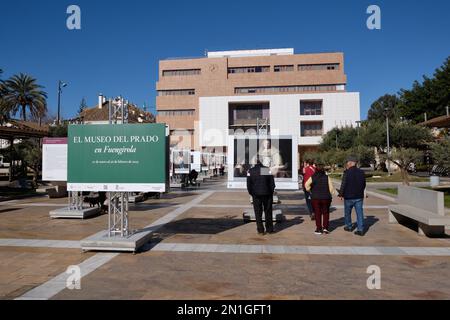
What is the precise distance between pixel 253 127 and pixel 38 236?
62244mm

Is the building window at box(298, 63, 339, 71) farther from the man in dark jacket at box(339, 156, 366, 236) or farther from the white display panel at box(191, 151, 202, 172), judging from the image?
the man in dark jacket at box(339, 156, 366, 236)

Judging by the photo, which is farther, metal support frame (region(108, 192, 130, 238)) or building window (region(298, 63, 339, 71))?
building window (region(298, 63, 339, 71))

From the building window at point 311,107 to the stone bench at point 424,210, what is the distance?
57837 millimetres

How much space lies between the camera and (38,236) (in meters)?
8.36

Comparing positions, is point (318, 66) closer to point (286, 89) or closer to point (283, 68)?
point (283, 68)

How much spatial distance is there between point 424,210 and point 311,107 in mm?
60198

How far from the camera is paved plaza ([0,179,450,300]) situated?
15.5ft

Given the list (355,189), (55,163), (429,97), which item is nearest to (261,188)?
(355,189)

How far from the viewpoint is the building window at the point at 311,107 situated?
66.5 m

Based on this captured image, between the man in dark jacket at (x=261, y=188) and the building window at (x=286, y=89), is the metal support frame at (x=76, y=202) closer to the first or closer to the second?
the man in dark jacket at (x=261, y=188)

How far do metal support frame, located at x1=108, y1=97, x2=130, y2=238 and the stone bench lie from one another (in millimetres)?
6148

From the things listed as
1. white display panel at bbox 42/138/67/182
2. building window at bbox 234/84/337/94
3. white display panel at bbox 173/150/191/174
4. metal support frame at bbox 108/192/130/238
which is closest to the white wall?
building window at bbox 234/84/337/94

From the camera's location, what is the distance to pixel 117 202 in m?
7.73

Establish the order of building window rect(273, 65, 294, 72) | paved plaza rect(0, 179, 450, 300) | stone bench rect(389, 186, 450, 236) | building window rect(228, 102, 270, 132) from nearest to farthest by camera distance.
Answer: paved plaza rect(0, 179, 450, 300) → stone bench rect(389, 186, 450, 236) → building window rect(228, 102, 270, 132) → building window rect(273, 65, 294, 72)
